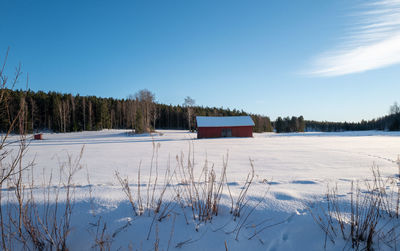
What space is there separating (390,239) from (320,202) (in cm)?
77

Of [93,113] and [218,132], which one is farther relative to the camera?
[93,113]

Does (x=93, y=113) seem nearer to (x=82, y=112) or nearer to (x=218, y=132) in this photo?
(x=82, y=112)

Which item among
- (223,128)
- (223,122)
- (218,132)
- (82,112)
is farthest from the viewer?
(82,112)

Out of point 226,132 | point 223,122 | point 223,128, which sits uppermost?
point 223,122

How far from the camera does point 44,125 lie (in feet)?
130

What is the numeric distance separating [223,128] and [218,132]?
3.08ft

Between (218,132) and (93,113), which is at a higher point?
(93,113)

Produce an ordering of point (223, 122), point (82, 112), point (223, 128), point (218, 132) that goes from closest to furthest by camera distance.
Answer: point (218, 132)
point (223, 128)
point (223, 122)
point (82, 112)

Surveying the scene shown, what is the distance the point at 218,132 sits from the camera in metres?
26.0

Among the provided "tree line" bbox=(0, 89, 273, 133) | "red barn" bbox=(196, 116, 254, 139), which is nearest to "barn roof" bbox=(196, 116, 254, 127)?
"red barn" bbox=(196, 116, 254, 139)

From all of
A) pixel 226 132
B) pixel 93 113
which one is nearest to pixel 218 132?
pixel 226 132

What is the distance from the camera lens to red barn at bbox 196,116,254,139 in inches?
1009

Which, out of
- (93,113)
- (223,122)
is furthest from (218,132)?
(93,113)

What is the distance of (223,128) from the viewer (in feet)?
85.6
